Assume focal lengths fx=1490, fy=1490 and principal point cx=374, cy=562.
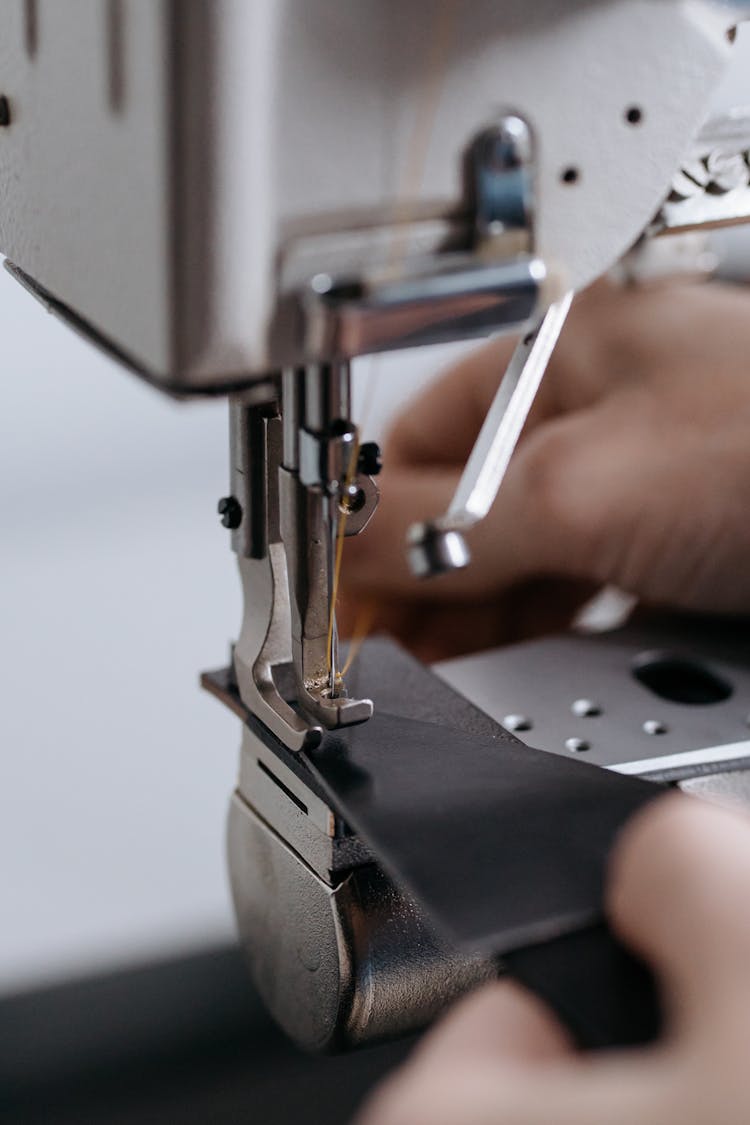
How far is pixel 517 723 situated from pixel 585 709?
44 millimetres

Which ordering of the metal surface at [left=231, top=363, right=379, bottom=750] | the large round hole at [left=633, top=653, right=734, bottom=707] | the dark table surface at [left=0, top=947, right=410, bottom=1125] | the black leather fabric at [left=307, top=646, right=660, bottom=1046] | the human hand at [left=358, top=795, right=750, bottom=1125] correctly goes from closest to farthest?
the human hand at [left=358, top=795, right=750, bottom=1125] < the black leather fabric at [left=307, top=646, right=660, bottom=1046] < the metal surface at [left=231, top=363, right=379, bottom=750] < the large round hole at [left=633, top=653, right=734, bottom=707] < the dark table surface at [left=0, top=947, right=410, bottom=1125]

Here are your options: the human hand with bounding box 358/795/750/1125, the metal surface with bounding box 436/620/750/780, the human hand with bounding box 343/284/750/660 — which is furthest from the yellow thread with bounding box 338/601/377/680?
the human hand with bounding box 358/795/750/1125

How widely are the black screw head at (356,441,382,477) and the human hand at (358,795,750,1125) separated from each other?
22 centimetres

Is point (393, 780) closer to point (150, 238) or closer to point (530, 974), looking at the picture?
point (530, 974)

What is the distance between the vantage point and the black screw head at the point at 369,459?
651 mm

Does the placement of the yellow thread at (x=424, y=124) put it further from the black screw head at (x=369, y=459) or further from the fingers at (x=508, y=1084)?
the fingers at (x=508, y=1084)

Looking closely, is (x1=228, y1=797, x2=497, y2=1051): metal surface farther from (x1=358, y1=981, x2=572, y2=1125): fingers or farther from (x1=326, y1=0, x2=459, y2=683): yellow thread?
(x1=326, y1=0, x2=459, y2=683): yellow thread

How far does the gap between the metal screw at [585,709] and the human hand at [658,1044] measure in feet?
0.89

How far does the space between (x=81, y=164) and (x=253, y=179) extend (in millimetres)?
92

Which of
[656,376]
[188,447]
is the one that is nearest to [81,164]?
[656,376]

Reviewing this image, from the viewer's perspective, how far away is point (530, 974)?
527 millimetres

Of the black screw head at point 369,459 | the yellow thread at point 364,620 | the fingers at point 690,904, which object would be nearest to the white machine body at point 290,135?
the black screw head at point 369,459

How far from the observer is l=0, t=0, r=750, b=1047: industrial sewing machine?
52cm

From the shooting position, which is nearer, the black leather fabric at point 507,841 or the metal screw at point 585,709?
the black leather fabric at point 507,841
